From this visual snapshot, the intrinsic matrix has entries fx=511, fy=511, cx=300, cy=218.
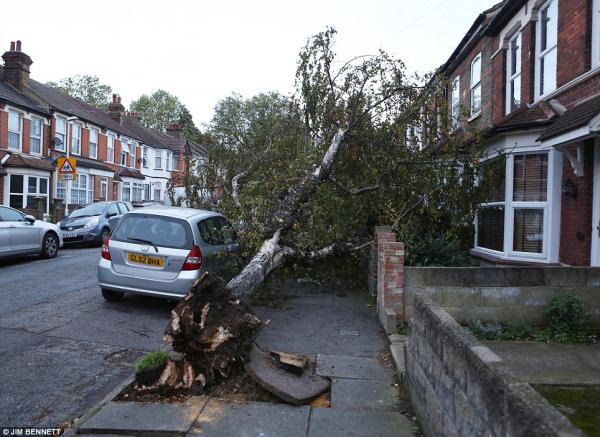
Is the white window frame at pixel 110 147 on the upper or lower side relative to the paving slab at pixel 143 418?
upper

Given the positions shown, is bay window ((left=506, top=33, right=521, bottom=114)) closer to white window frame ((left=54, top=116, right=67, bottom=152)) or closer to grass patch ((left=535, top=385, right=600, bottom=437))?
grass patch ((left=535, top=385, right=600, bottom=437))

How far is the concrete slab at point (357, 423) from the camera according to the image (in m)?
3.90

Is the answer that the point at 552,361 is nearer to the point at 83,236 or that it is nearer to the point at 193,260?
the point at 193,260

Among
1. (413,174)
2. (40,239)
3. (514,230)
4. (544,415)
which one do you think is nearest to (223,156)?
(40,239)

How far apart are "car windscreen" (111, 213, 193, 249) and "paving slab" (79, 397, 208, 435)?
11.6 feet

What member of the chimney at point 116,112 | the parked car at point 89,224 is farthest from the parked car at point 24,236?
the chimney at point 116,112

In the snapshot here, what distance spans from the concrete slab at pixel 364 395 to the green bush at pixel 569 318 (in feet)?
8.03

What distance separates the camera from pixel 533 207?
30.6 ft

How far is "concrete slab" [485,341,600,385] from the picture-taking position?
474 centimetres

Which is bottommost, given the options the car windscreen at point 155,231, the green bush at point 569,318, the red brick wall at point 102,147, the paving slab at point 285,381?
the paving slab at point 285,381

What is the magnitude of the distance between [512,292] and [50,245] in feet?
39.3

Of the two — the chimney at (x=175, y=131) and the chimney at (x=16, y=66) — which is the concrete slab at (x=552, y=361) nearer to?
the chimney at (x=16, y=66)

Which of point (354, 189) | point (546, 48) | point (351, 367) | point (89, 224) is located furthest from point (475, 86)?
point (89, 224)

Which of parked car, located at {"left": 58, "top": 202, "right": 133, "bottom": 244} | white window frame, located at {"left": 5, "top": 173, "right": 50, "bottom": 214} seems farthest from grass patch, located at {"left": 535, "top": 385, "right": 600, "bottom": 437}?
white window frame, located at {"left": 5, "top": 173, "right": 50, "bottom": 214}
